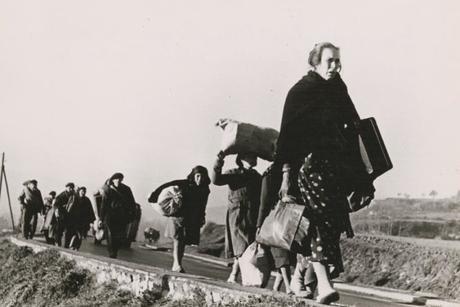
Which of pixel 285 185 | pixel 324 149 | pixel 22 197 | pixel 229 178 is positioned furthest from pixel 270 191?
pixel 22 197

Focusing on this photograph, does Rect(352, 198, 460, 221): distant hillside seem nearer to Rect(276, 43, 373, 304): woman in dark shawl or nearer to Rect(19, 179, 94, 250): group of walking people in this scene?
Rect(19, 179, 94, 250): group of walking people

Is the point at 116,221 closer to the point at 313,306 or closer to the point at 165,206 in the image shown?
the point at 165,206

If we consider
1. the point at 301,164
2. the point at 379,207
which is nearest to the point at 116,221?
the point at 301,164

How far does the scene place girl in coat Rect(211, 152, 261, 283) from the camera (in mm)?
8602

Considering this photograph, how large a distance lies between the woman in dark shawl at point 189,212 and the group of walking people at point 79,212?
12.1 ft

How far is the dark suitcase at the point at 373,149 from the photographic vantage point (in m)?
5.53

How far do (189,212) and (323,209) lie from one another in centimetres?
470

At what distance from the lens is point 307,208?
18.2 ft

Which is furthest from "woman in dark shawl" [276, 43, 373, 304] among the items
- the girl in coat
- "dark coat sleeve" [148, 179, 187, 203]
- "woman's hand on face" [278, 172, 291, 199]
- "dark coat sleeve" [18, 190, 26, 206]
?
"dark coat sleeve" [18, 190, 26, 206]

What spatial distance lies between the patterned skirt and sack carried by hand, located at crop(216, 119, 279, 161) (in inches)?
69.6

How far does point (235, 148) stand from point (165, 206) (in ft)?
8.42

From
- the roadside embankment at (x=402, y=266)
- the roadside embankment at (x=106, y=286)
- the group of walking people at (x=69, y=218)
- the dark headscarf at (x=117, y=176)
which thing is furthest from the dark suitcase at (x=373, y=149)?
the group of walking people at (x=69, y=218)

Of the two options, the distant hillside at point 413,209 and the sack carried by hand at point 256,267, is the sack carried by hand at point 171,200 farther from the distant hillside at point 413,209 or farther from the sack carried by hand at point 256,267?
the distant hillside at point 413,209

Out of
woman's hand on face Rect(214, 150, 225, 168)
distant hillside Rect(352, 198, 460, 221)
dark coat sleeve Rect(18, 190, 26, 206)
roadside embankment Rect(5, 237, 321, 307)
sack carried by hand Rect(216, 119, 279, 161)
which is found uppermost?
distant hillside Rect(352, 198, 460, 221)
